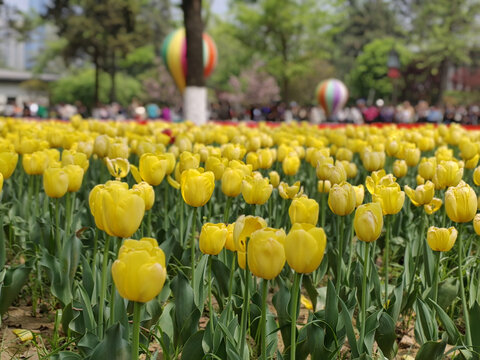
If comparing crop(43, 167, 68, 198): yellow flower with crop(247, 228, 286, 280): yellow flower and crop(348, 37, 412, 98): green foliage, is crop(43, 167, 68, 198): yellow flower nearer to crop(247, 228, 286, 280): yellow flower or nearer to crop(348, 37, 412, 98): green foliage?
crop(247, 228, 286, 280): yellow flower

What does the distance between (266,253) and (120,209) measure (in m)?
0.44

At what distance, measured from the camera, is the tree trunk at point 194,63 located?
474 inches

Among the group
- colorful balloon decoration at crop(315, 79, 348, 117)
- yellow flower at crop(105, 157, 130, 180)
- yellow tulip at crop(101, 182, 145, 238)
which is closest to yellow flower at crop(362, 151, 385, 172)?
yellow flower at crop(105, 157, 130, 180)

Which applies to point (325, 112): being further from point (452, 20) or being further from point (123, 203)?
point (123, 203)

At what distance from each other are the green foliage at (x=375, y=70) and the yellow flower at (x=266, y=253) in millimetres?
60687

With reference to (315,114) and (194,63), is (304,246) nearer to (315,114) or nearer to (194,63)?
(194,63)

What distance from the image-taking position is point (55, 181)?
8.04ft

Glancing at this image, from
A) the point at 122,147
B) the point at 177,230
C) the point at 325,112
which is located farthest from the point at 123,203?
the point at 325,112

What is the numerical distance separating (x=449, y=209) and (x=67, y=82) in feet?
181

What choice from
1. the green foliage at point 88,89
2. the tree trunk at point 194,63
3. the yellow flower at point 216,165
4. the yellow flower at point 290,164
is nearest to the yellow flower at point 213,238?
the yellow flower at point 216,165

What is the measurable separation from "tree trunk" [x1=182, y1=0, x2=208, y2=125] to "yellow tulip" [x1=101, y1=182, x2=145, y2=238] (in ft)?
34.7

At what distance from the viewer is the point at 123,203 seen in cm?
164

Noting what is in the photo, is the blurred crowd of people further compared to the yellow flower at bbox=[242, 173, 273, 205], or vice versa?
the blurred crowd of people

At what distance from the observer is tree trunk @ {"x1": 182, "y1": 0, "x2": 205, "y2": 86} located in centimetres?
1201
